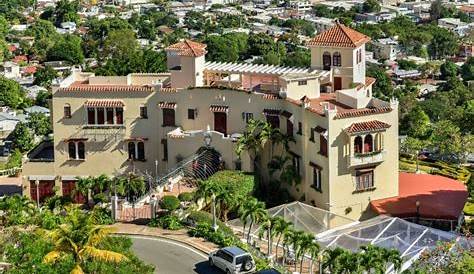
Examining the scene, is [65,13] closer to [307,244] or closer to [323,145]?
[323,145]

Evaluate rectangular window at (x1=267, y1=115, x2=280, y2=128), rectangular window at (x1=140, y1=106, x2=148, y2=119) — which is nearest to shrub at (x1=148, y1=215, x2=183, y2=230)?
rectangular window at (x1=267, y1=115, x2=280, y2=128)

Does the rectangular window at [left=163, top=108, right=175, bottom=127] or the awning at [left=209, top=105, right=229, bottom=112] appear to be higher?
the awning at [left=209, top=105, right=229, bottom=112]

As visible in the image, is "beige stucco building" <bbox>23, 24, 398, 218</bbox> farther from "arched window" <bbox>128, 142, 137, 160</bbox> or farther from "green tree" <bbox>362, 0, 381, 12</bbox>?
"green tree" <bbox>362, 0, 381, 12</bbox>

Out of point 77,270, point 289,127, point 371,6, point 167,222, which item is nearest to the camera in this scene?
point 77,270

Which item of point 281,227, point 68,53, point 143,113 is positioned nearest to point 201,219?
point 281,227

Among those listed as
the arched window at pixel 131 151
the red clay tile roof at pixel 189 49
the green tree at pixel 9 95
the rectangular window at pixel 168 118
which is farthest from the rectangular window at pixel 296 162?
the green tree at pixel 9 95
